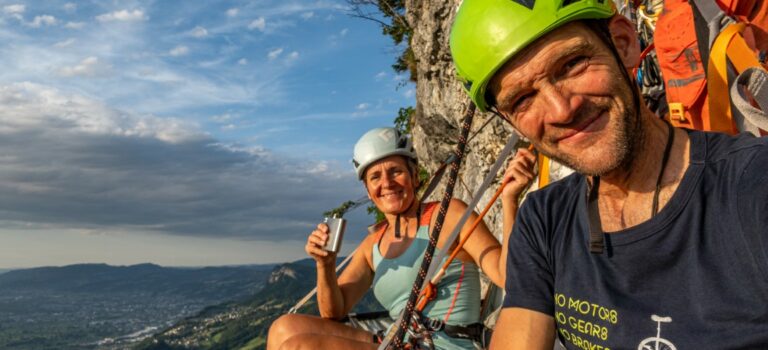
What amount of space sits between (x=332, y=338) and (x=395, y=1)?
16855 millimetres

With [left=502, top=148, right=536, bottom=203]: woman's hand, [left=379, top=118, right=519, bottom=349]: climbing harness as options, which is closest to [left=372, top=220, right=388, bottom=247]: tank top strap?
[left=379, top=118, right=519, bottom=349]: climbing harness

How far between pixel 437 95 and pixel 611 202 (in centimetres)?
1244

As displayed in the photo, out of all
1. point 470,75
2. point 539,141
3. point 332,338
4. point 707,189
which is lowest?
point 332,338

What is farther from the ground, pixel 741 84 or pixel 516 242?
pixel 741 84

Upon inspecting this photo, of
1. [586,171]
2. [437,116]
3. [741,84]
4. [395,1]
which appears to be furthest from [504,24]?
[395,1]

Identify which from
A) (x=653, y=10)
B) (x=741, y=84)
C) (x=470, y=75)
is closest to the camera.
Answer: (x=470, y=75)

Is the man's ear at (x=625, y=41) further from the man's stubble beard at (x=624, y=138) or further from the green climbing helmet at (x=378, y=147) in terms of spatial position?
the green climbing helmet at (x=378, y=147)

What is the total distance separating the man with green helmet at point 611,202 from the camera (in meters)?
1.67

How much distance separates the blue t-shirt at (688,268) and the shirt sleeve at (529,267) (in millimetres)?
67

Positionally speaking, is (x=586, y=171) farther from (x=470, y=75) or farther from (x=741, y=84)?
(x=741, y=84)

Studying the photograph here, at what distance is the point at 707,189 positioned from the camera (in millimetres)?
1755

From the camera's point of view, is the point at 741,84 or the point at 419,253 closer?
the point at 741,84

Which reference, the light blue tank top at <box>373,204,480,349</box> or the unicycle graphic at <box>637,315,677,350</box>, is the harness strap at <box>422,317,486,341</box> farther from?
the unicycle graphic at <box>637,315,677,350</box>

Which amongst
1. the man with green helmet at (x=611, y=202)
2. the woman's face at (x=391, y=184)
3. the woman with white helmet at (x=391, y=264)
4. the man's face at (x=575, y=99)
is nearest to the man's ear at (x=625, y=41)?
the man with green helmet at (x=611, y=202)
